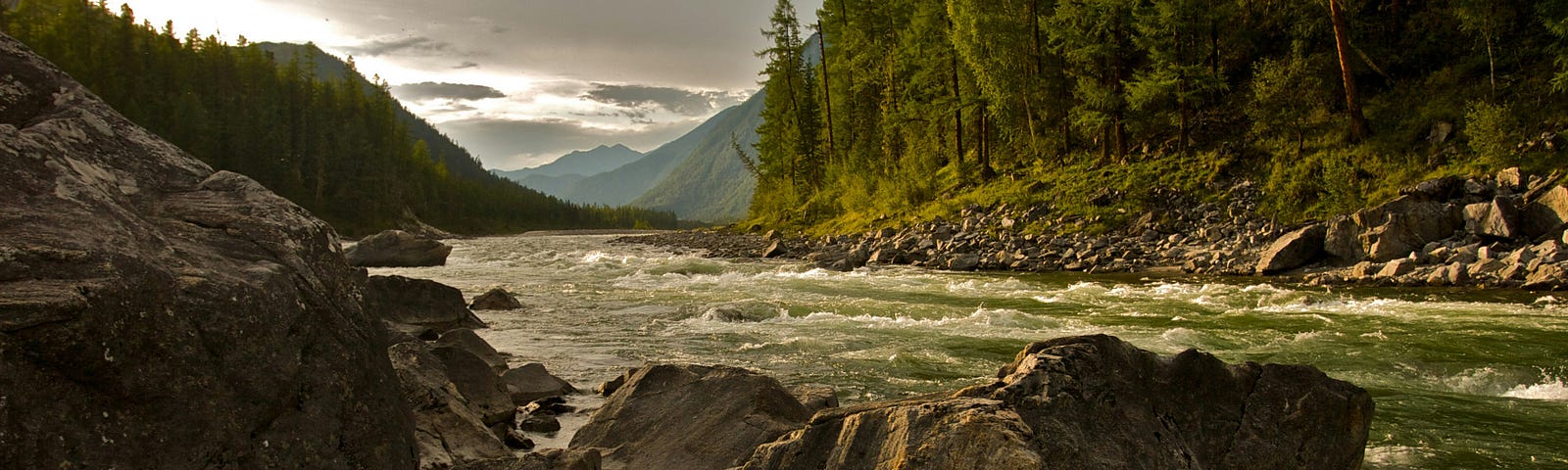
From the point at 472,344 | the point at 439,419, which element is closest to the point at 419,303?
the point at 472,344

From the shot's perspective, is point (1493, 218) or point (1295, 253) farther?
point (1295, 253)

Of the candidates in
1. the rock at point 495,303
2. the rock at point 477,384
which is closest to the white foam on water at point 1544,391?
the rock at point 477,384

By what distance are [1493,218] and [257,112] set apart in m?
110

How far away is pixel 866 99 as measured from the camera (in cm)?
5512

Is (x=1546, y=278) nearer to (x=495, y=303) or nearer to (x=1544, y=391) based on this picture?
(x=1544, y=391)

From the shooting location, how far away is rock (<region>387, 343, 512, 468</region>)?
18.7 feet

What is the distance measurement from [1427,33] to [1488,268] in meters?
15.8

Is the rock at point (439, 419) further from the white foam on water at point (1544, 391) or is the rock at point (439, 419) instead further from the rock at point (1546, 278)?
the rock at point (1546, 278)

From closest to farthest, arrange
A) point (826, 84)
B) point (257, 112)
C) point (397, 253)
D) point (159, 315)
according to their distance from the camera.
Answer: point (159, 315) → point (397, 253) → point (826, 84) → point (257, 112)

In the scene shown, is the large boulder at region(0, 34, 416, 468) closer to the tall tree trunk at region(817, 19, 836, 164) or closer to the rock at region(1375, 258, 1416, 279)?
the rock at region(1375, 258, 1416, 279)

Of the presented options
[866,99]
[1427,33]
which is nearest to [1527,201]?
[1427,33]

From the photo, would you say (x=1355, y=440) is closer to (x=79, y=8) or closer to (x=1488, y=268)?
(x=1488, y=268)

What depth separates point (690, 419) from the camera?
6.67 m

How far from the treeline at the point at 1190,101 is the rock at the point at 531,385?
22.3m
